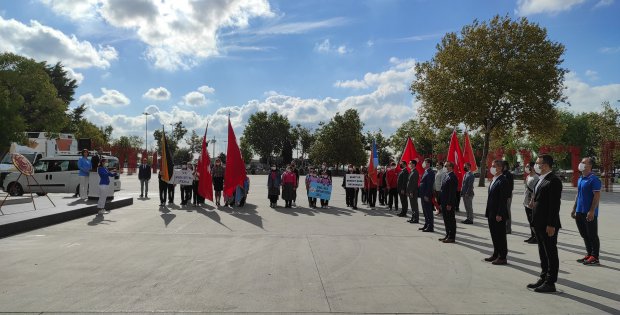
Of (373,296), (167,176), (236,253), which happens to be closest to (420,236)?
(236,253)

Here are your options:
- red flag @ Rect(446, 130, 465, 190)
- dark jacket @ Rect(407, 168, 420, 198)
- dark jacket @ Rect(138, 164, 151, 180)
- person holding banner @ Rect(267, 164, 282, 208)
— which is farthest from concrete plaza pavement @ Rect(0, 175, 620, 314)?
dark jacket @ Rect(138, 164, 151, 180)

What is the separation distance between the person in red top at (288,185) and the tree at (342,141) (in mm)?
58067

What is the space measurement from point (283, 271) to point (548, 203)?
12.8ft

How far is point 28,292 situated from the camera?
18.7ft

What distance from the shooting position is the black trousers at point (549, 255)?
20.1ft

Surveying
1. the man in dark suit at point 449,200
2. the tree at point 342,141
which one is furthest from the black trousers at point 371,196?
the tree at point 342,141

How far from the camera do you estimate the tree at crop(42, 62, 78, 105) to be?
68.4 metres

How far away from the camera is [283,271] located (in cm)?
706

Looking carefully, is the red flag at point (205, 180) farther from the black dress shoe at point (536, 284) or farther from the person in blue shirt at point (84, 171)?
the black dress shoe at point (536, 284)

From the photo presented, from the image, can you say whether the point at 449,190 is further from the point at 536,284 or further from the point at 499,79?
the point at 499,79

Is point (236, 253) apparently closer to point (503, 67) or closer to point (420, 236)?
point (420, 236)

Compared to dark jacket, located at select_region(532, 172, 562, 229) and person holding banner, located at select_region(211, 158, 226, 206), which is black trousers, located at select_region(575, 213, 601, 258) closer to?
dark jacket, located at select_region(532, 172, 562, 229)

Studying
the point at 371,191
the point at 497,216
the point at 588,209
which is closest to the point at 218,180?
the point at 371,191

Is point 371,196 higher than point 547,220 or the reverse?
the reverse
